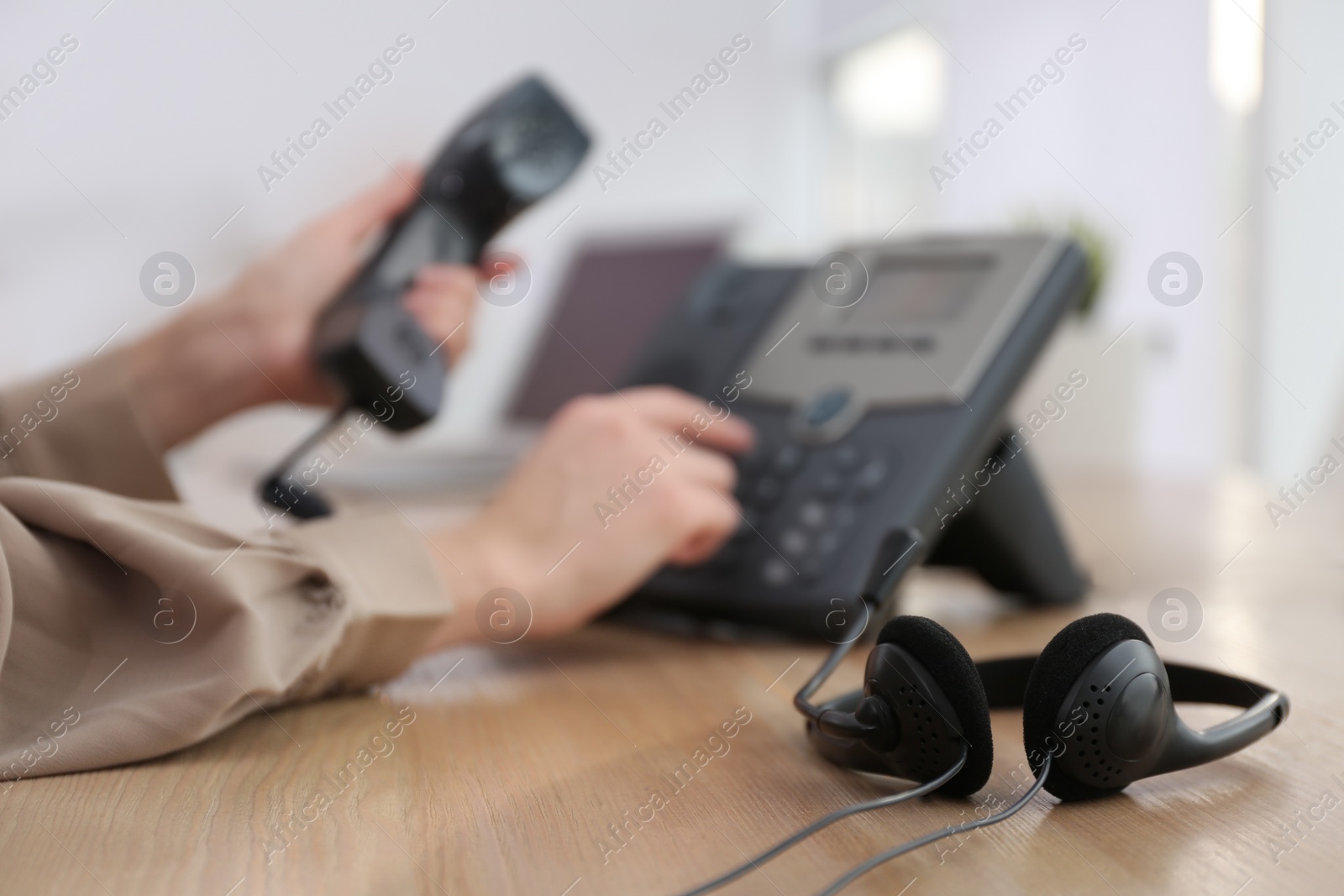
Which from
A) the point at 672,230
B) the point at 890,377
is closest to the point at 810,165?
the point at 672,230

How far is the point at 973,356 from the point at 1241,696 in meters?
0.23

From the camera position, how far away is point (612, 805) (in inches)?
Answer: 11.9

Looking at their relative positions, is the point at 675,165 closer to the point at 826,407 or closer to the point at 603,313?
the point at 603,313

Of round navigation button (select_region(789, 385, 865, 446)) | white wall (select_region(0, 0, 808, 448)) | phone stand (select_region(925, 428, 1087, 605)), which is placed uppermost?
white wall (select_region(0, 0, 808, 448))

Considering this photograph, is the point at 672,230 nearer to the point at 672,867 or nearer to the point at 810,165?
the point at 672,867

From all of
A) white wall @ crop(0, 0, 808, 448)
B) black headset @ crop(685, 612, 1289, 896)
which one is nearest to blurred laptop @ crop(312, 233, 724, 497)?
white wall @ crop(0, 0, 808, 448)

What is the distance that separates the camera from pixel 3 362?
176 cm

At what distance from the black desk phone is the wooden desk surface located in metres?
0.06

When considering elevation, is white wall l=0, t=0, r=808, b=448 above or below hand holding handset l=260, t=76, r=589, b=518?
above

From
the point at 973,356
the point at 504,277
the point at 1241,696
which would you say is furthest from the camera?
the point at 504,277

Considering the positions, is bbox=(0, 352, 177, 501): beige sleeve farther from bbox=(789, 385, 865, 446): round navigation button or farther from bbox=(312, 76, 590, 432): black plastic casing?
bbox=(789, 385, 865, 446): round navigation button

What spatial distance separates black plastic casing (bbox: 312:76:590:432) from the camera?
0.69 meters

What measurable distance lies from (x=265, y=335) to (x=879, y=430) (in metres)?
0.48

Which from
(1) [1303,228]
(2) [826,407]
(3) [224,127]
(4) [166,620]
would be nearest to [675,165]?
(3) [224,127]
